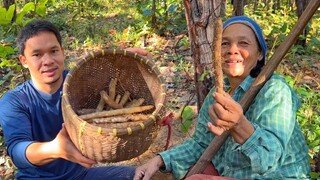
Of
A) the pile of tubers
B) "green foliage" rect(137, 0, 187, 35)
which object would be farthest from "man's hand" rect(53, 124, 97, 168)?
"green foliage" rect(137, 0, 187, 35)

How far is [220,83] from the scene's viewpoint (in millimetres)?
1407

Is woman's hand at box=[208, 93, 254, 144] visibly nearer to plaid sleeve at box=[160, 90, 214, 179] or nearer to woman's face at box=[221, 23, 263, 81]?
woman's face at box=[221, 23, 263, 81]

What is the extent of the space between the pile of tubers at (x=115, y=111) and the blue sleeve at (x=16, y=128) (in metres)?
0.32

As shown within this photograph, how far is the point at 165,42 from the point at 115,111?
4.36m

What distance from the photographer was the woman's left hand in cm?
146

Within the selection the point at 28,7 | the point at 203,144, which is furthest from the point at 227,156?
the point at 28,7

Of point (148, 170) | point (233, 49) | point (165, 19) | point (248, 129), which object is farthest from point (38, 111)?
point (165, 19)

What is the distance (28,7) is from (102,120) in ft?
6.41

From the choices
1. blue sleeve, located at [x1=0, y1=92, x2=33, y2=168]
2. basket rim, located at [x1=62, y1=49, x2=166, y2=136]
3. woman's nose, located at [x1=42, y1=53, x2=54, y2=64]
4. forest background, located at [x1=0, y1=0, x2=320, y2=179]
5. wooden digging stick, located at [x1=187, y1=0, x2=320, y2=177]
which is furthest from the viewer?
forest background, located at [x1=0, y1=0, x2=320, y2=179]

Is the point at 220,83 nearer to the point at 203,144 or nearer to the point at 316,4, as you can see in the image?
the point at 316,4

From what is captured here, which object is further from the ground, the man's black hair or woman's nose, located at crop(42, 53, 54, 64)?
the man's black hair

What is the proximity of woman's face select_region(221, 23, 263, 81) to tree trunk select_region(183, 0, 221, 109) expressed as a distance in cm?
68

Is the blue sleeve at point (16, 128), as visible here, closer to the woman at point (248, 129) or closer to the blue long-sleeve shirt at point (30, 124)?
the blue long-sleeve shirt at point (30, 124)

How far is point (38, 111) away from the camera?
2.42 metres
